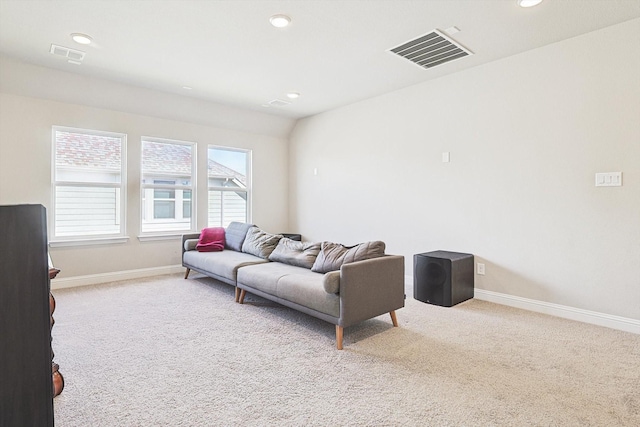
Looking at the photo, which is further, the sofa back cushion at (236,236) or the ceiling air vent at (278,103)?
the ceiling air vent at (278,103)

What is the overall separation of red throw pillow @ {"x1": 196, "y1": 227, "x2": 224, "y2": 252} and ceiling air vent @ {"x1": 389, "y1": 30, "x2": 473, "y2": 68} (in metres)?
3.43

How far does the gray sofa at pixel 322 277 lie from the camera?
2656mm

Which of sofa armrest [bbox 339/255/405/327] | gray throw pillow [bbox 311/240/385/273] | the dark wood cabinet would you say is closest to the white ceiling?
gray throw pillow [bbox 311/240/385/273]

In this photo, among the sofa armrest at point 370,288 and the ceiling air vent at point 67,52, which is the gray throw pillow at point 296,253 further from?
the ceiling air vent at point 67,52

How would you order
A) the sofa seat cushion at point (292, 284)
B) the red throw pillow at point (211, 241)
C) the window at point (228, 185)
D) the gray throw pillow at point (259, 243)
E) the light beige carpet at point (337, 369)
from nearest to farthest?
1. the light beige carpet at point (337, 369)
2. the sofa seat cushion at point (292, 284)
3. the gray throw pillow at point (259, 243)
4. the red throw pillow at point (211, 241)
5. the window at point (228, 185)

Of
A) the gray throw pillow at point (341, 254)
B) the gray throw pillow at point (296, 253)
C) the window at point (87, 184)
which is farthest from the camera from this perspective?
the window at point (87, 184)

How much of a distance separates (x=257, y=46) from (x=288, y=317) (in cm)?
273

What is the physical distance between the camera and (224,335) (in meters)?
2.88

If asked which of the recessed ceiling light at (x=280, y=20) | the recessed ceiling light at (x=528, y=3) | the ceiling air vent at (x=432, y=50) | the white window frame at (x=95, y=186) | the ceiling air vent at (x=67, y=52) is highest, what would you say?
the ceiling air vent at (x=67, y=52)

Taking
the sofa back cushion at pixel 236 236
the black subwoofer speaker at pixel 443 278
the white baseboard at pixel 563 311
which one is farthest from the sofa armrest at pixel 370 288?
the sofa back cushion at pixel 236 236

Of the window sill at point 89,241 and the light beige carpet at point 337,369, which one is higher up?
the window sill at point 89,241

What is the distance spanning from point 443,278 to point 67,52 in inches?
183

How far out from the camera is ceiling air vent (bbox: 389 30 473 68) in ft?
10.6

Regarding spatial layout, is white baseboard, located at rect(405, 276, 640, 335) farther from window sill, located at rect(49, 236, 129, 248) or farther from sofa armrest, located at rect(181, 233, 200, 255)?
window sill, located at rect(49, 236, 129, 248)
